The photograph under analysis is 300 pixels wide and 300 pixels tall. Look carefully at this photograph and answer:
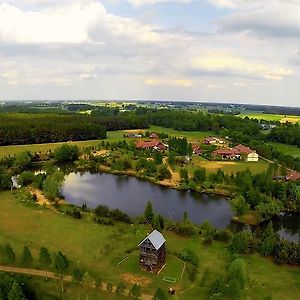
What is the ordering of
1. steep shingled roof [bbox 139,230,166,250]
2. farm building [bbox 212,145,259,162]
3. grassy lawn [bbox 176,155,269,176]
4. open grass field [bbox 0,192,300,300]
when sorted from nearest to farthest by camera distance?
1. open grass field [bbox 0,192,300,300]
2. steep shingled roof [bbox 139,230,166,250]
3. grassy lawn [bbox 176,155,269,176]
4. farm building [bbox 212,145,259,162]

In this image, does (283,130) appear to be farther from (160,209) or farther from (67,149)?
(160,209)

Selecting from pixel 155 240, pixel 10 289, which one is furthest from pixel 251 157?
pixel 10 289

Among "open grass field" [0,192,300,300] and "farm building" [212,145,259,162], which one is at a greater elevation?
"farm building" [212,145,259,162]

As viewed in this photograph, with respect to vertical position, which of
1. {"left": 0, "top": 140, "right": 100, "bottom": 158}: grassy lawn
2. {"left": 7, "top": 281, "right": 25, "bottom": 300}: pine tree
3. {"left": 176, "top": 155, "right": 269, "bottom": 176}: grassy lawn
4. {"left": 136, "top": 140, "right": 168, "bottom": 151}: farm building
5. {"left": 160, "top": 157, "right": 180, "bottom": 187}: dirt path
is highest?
{"left": 136, "top": 140, "right": 168, "bottom": 151}: farm building

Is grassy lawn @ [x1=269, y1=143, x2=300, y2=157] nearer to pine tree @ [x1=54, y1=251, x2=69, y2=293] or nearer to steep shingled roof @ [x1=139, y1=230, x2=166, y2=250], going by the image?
steep shingled roof @ [x1=139, y1=230, x2=166, y2=250]

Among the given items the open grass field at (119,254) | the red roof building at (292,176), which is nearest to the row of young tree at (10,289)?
the open grass field at (119,254)

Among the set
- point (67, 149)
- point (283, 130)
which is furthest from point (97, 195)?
point (283, 130)

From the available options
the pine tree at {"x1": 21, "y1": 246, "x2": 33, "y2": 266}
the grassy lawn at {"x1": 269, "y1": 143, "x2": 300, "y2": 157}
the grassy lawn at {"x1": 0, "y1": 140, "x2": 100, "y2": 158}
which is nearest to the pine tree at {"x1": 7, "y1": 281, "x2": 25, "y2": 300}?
the pine tree at {"x1": 21, "y1": 246, "x2": 33, "y2": 266}
